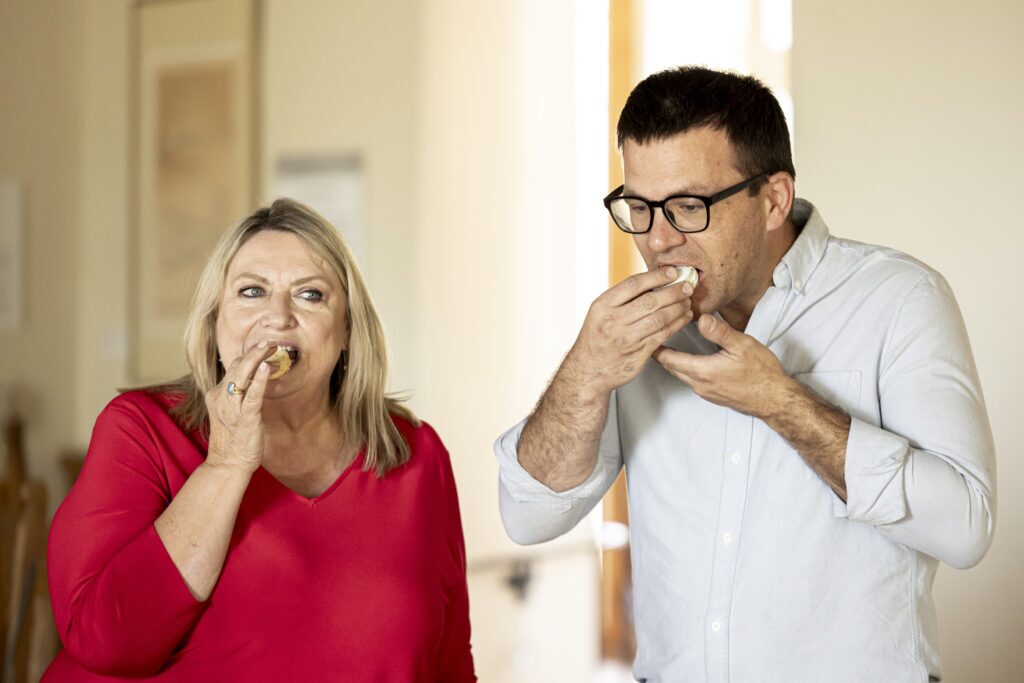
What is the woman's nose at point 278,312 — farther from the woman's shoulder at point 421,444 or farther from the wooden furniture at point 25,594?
the wooden furniture at point 25,594

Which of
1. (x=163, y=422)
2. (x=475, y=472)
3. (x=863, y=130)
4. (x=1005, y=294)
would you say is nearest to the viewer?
(x=163, y=422)

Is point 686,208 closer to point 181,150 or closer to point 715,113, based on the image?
point 715,113

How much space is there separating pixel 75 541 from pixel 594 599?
8.08 feet

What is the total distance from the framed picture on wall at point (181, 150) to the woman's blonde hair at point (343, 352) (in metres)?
2.34

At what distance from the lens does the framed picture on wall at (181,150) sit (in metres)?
4.09

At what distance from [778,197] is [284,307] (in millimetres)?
777

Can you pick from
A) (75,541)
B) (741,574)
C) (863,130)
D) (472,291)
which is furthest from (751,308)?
(472,291)

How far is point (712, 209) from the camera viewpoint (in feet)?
5.11

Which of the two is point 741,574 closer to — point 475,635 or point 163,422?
point 163,422

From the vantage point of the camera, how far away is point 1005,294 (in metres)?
2.49

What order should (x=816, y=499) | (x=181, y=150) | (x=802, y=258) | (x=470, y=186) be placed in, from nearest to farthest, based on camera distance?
(x=816, y=499) → (x=802, y=258) → (x=470, y=186) → (x=181, y=150)

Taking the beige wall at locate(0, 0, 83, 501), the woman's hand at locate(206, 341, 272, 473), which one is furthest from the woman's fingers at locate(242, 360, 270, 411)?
the beige wall at locate(0, 0, 83, 501)

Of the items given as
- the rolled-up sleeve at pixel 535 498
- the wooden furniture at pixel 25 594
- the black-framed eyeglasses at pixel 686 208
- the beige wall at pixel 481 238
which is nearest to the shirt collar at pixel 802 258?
the black-framed eyeglasses at pixel 686 208

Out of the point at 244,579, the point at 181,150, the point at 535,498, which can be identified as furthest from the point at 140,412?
the point at 181,150
